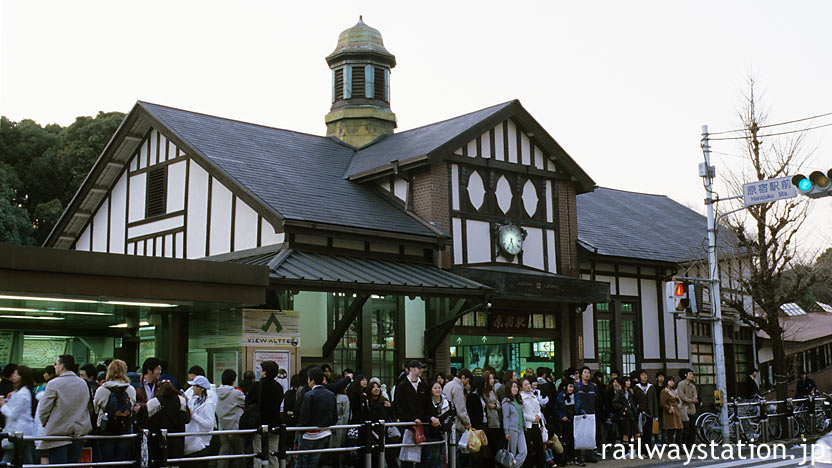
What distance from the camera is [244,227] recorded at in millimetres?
19188

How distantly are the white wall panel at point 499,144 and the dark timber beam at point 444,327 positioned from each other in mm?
4362

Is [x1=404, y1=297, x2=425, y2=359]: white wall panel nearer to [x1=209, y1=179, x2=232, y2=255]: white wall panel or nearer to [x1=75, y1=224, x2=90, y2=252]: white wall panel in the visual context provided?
[x1=209, y1=179, x2=232, y2=255]: white wall panel

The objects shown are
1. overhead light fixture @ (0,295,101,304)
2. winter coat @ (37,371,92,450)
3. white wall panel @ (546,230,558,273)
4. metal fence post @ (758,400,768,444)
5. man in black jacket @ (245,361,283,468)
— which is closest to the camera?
winter coat @ (37,371,92,450)

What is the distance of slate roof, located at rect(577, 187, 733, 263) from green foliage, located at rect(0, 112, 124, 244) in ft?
71.4

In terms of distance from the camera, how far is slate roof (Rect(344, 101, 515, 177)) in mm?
21281

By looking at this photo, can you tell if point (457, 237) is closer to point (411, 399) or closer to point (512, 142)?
point (512, 142)

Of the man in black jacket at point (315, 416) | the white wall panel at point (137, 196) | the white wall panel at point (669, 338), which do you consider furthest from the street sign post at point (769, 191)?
the white wall panel at point (137, 196)

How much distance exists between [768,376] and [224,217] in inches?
856

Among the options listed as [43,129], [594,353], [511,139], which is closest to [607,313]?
[594,353]

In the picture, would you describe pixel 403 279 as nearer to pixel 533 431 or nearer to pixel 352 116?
pixel 533 431

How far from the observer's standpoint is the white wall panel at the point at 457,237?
68.0 feet

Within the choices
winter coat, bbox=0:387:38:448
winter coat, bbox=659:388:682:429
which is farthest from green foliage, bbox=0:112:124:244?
winter coat, bbox=0:387:38:448

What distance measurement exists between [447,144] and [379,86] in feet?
24.1

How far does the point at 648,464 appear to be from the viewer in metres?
15.8
